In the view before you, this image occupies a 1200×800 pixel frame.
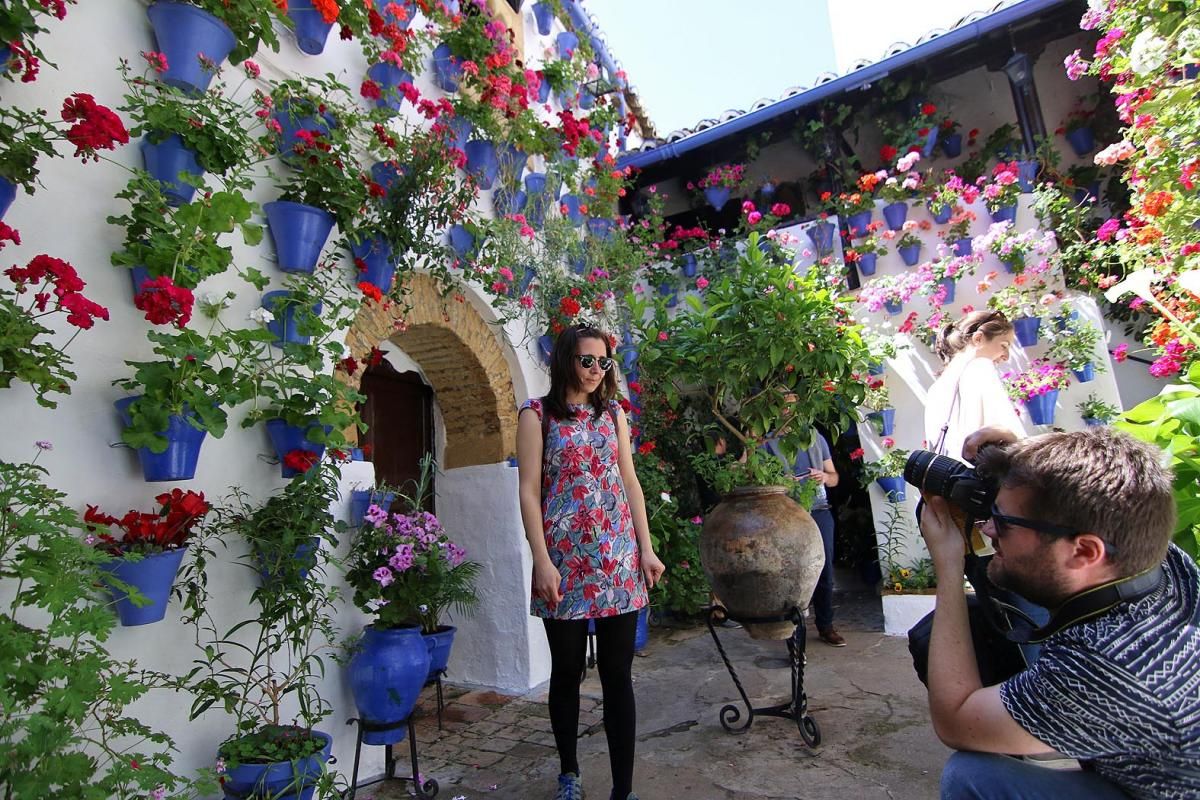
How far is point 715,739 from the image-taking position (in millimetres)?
3047

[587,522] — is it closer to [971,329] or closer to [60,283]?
[60,283]

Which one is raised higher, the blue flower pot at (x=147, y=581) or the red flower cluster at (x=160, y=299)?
the red flower cluster at (x=160, y=299)

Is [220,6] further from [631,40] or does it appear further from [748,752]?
[631,40]

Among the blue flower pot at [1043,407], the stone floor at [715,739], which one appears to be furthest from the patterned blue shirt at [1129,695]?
the blue flower pot at [1043,407]

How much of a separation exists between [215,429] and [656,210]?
4899mm

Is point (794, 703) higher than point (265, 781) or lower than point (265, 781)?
lower

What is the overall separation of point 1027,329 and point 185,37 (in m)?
5.23

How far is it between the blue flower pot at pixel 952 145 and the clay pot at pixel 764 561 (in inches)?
184

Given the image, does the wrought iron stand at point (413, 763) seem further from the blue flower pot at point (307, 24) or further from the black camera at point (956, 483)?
the blue flower pot at point (307, 24)

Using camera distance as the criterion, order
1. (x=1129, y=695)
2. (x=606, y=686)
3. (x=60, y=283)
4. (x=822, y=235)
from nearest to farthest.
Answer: (x=1129, y=695)
(x=60, y=283)
(x=606, y=686)
(x=822, y=235)

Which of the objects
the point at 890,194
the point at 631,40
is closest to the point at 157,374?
the point at 890,194

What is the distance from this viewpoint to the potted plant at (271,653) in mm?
2039

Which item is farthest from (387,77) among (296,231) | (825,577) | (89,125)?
(825,577)

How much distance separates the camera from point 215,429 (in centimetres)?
199
